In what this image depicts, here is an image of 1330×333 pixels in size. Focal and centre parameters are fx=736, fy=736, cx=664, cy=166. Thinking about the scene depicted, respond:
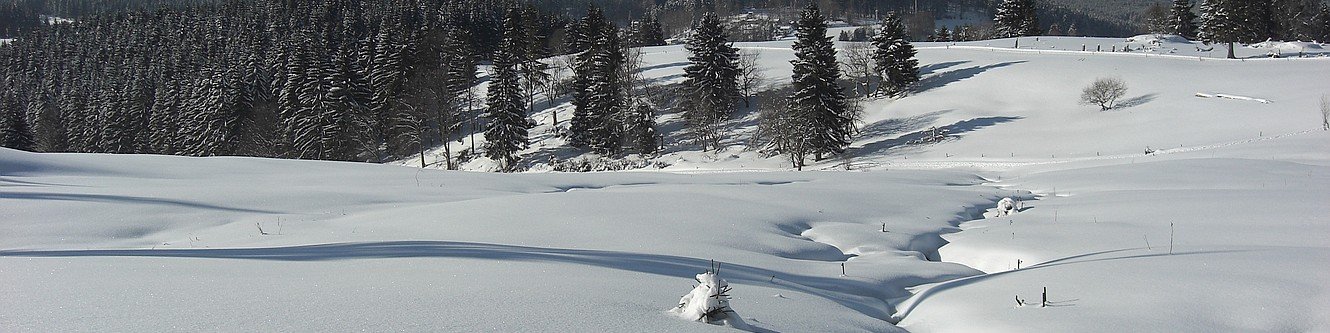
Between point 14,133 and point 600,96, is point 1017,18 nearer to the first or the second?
point 600,96

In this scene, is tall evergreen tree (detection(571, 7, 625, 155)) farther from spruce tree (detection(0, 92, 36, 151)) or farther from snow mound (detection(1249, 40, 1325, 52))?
snow mound (detection(1249, 40, 1325, 52))

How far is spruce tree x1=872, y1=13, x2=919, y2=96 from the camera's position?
Answer: 56250mm

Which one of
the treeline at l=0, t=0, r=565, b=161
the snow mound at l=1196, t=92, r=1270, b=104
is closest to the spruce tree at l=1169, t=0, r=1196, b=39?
the snow mound at l=1196, t=92, r=1270, b=104

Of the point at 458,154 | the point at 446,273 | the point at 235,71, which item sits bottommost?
the point at 458,154

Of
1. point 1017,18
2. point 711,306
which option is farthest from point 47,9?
point 711,306

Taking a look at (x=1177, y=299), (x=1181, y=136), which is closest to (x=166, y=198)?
(x=1177, y=299)

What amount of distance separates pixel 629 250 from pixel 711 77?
47972 millimetres

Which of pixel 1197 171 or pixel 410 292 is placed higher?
pixel 410 292

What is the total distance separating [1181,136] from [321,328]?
43836 mm

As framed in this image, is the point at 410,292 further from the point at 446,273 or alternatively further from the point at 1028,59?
the point at 1028,59

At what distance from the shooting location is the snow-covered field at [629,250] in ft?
11.5

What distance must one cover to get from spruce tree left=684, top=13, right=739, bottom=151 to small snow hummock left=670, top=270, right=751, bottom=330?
47.3m

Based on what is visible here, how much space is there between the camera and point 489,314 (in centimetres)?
338

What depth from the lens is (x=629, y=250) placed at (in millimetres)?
6113
